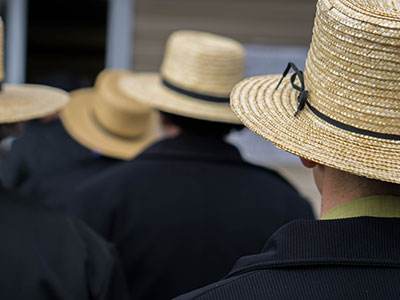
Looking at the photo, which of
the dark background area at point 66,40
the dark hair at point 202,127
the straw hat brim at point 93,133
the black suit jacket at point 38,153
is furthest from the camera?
the dark background area at point 66,40

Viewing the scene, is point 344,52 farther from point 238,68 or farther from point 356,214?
point 238,68

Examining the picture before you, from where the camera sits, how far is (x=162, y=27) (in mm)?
5844

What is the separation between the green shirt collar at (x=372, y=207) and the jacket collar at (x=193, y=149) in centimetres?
130

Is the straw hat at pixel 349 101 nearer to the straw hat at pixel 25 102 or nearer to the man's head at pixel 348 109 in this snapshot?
the man's head at pixel 348 109

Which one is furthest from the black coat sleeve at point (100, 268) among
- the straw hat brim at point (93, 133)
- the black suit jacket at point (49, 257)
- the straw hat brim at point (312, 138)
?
the straw hat brim at point (93, 133)

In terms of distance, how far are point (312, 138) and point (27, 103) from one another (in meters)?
1.55

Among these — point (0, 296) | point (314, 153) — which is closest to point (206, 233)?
point (0, 296)

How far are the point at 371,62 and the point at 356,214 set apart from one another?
37 centimetres

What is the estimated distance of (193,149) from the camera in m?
2.75

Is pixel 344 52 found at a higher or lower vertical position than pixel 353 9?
lower

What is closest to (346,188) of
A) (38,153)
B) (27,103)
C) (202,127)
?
(202,127)

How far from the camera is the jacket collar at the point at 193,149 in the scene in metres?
2.74

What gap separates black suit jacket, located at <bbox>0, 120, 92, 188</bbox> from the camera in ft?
14.0

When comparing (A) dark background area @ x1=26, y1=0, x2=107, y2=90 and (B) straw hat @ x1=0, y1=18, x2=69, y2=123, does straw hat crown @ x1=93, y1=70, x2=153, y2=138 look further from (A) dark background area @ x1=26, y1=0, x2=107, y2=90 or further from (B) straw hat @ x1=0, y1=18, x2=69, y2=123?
(A) dark background area @ x1=26, y1=0, x2=107, y2=90
